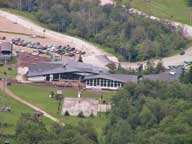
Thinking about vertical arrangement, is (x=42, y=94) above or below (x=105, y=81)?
below

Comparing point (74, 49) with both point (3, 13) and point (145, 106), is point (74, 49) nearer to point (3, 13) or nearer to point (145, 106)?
point (3, 13)

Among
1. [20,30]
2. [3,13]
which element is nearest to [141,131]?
[20,30]

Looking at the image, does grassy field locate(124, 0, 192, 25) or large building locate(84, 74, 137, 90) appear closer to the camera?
large building locate(84, 74, 137, 90)

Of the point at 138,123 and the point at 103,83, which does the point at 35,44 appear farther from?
the point at 138,123

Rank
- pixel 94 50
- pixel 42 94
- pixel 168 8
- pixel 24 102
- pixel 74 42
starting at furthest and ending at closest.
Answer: pixel 168 8 → pixel 74 42 → pixel 94 50 → pixel 42 94 → pixel 24 102

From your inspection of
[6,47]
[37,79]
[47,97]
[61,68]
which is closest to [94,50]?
[6,47]

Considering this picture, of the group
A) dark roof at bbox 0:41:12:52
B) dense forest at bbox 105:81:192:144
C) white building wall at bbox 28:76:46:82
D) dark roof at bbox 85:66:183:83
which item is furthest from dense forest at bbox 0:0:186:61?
dense forest at bbox 105:81:192:144

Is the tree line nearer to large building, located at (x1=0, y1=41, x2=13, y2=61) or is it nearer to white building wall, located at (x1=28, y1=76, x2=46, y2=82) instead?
white building wall, located at (x1=28, y1=76, x2=46, y2=82)
